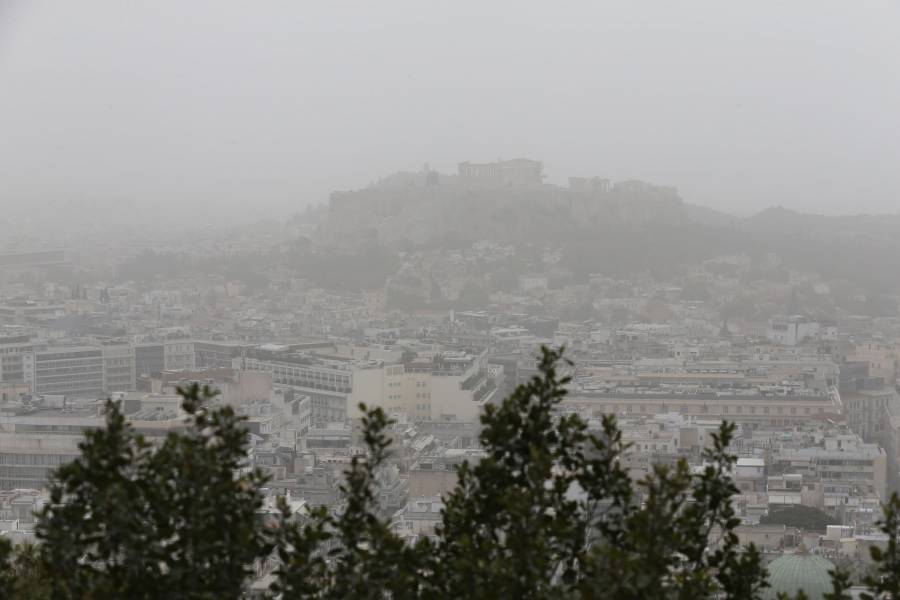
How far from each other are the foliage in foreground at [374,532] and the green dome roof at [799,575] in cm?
565

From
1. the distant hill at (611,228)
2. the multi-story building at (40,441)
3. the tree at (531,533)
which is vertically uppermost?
the distant hill at (611,228)

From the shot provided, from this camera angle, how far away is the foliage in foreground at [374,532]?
418cm

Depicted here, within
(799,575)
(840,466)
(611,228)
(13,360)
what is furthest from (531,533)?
(611,228)

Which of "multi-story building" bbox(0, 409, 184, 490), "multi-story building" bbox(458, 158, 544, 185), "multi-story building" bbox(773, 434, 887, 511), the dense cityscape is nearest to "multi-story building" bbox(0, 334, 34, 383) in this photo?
the dense cityscape

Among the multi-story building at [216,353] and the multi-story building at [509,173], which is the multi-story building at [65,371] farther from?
the multi-story building at [509,173]

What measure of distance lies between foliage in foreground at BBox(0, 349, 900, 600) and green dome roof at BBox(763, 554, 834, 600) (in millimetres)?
5651

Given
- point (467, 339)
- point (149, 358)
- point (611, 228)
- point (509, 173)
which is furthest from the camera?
point (509, 173)

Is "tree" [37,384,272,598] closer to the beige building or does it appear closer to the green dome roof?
the green dome roof

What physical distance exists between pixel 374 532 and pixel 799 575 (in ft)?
22.0

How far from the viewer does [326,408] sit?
25984 millimetres

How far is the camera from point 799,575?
10.5 meters

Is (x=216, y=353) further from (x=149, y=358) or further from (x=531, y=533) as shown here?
(x=531, y=533)

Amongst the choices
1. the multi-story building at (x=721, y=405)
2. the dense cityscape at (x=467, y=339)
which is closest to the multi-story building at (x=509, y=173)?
the dense cityscape at (x=467, y=339)

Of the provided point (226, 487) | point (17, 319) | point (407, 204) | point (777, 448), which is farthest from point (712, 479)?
point (407, 204)
